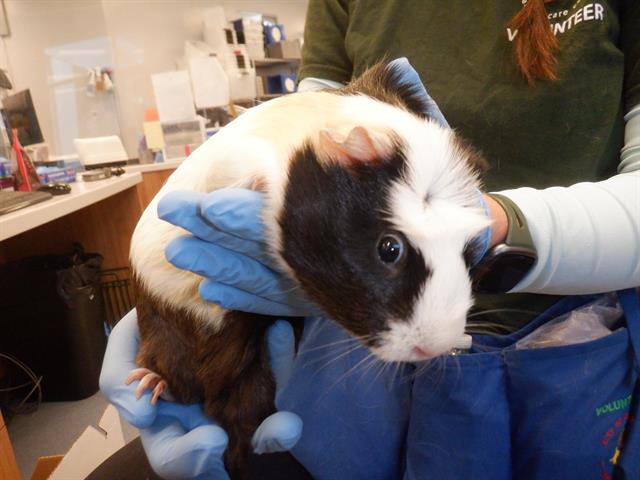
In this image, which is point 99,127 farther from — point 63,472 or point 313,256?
point 313,256

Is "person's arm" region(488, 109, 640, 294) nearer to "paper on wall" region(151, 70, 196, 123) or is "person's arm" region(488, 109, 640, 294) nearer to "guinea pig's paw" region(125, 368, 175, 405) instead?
"guinea pig's paw" region(125, 368, 175, 405)

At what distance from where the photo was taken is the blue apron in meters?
0.73

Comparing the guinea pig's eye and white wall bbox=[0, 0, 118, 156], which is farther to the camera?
white wall bbox=[0, 0, 118, 156]

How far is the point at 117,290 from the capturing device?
Answer: 2820 millimetres

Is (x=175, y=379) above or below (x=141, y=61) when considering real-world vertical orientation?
below

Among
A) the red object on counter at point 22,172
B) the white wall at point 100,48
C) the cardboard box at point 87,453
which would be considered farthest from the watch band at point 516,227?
the white wall at point 100,48

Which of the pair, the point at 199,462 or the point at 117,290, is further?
the point at 117,290

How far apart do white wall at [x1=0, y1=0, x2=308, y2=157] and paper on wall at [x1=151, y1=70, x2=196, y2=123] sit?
104cm

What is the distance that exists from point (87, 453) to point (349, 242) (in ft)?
3.94

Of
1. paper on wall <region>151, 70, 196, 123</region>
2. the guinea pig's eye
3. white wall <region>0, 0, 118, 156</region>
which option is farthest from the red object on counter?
white wall <region>0, 0, 118, 156</region>

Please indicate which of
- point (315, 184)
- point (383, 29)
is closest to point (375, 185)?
point (315, 184)

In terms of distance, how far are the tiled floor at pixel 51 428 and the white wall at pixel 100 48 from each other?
2544mm

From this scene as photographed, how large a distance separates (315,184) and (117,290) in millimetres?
2515

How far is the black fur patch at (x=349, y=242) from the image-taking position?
0.60 m
